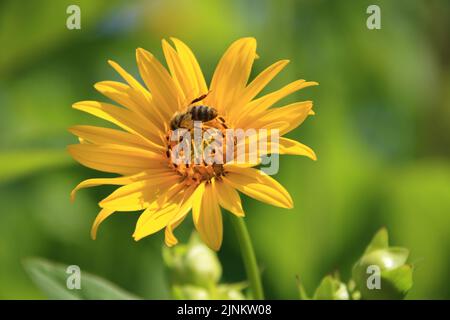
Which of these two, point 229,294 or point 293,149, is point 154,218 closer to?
point 293,149

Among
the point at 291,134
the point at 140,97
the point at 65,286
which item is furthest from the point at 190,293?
the point at 291,134

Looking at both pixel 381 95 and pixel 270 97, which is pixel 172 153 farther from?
pixel 381 95

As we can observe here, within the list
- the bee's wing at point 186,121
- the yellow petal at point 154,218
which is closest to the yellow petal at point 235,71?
the bee's wing at point 186,121

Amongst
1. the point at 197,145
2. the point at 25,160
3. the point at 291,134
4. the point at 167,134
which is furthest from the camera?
the point at 291,134

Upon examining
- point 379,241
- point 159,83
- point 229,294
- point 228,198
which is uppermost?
point 159,83

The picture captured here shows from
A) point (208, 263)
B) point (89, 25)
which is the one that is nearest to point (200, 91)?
point (208, 263)

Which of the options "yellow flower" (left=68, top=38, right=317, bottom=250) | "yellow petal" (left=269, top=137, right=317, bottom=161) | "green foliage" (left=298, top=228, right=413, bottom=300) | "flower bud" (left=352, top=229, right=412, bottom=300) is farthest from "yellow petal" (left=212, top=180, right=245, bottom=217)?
"flower bud" (left=352, top=229, right=412, bottom=300)

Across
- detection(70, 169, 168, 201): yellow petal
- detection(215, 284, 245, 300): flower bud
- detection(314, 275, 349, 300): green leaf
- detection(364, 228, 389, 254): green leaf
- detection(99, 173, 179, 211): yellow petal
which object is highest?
detection(70, 169, 168, 201): yellow petal

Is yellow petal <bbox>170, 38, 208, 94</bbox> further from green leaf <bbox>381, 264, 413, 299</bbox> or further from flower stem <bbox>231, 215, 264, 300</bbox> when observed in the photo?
green leaf <bbox>381, 264, 413, 299</bbox>
